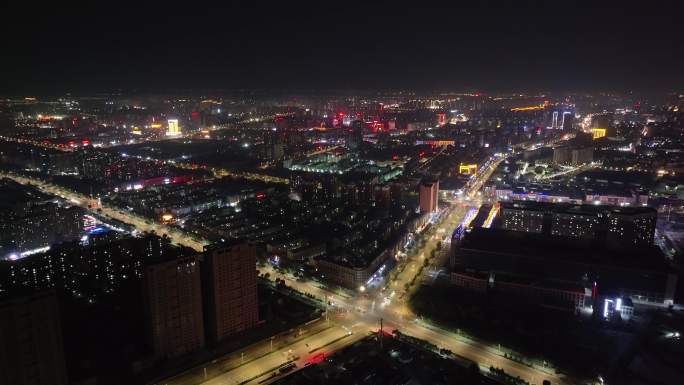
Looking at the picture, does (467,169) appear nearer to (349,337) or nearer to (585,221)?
(585,221)

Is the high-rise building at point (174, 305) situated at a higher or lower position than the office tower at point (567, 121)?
lower

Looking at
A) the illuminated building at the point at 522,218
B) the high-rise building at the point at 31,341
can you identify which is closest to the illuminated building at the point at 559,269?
the illuminated building at the point at 522,218

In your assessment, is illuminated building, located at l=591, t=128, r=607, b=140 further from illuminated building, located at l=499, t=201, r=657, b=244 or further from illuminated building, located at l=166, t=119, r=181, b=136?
illuminated building, located at l=166, t=119, r=181, b=136

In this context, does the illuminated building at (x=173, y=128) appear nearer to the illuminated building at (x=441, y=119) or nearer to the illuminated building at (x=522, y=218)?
the illuminated building at (x=441, y=119)

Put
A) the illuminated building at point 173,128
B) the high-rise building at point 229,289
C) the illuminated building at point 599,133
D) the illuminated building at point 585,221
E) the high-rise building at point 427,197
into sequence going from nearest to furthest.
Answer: the high-rise building at point 229,289, the illuminated building at point 585,221, the high-rise building at point 427,197, the illuminated building at point 599,133, the illuminated building at point 173,128

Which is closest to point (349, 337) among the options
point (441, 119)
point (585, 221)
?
point (585, 221)
